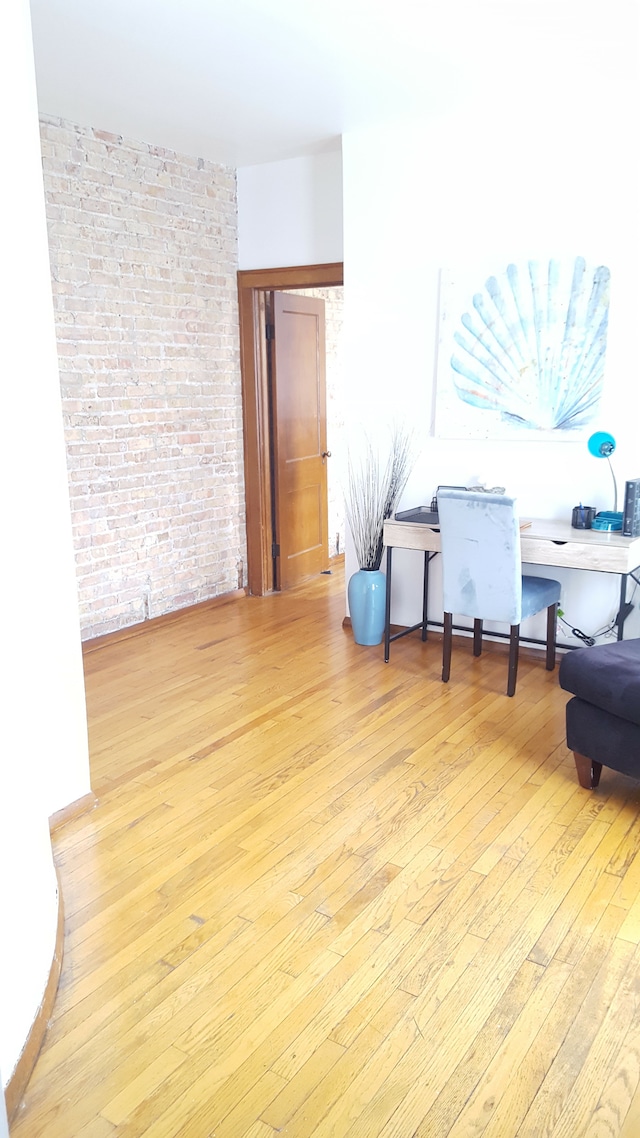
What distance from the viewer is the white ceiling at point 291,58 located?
312 centimetres

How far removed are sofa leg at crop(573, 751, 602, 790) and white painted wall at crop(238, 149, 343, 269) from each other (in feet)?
10.9

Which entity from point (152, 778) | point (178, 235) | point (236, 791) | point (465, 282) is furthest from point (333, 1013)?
point (178, 235)

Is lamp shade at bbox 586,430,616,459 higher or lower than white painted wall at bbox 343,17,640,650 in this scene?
lower

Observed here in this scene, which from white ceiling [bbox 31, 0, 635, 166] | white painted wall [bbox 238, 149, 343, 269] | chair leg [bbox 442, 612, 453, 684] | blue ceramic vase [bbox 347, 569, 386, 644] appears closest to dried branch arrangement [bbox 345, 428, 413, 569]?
blue ceramic vase [bbox 347, 569, 386, 644]

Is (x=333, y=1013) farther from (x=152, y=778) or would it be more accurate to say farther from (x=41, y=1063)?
(x=152, y=778)

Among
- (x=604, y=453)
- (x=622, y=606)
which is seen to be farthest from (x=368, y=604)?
(x=604, y=453)

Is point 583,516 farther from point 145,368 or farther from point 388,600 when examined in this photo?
point 145,368

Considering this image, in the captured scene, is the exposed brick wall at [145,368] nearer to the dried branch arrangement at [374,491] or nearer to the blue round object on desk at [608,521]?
the dried branch arrangement at [374,491]

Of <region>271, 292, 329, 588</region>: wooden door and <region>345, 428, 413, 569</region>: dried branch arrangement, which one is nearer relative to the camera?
<region>345, 428, 413, 569</region>: dried branch arrangement

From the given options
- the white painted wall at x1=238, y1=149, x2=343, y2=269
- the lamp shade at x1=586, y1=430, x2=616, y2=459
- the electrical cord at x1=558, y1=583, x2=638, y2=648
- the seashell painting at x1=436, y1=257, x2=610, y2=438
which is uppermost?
the white painted wall at x1=238, y1=149, x2=343, y2=269

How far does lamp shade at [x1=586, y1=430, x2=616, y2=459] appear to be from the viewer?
13.4 feet

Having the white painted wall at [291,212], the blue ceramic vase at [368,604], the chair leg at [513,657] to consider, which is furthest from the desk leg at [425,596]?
the white painted wall at [291,212]

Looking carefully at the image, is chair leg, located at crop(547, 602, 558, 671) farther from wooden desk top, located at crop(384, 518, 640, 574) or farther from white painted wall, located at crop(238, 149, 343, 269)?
white painted wall, located at crop(238, 149, 343, 269)

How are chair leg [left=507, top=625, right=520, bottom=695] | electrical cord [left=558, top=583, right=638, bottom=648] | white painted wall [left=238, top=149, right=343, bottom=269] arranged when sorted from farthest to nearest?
1. white painted wall [left=238, top=149, right=343, bottom=269]
2. electrical cord [left=558, top=583, right=638, bottom=648]
3. chair leg [left=507, top=625, right=520, bottom=695]
